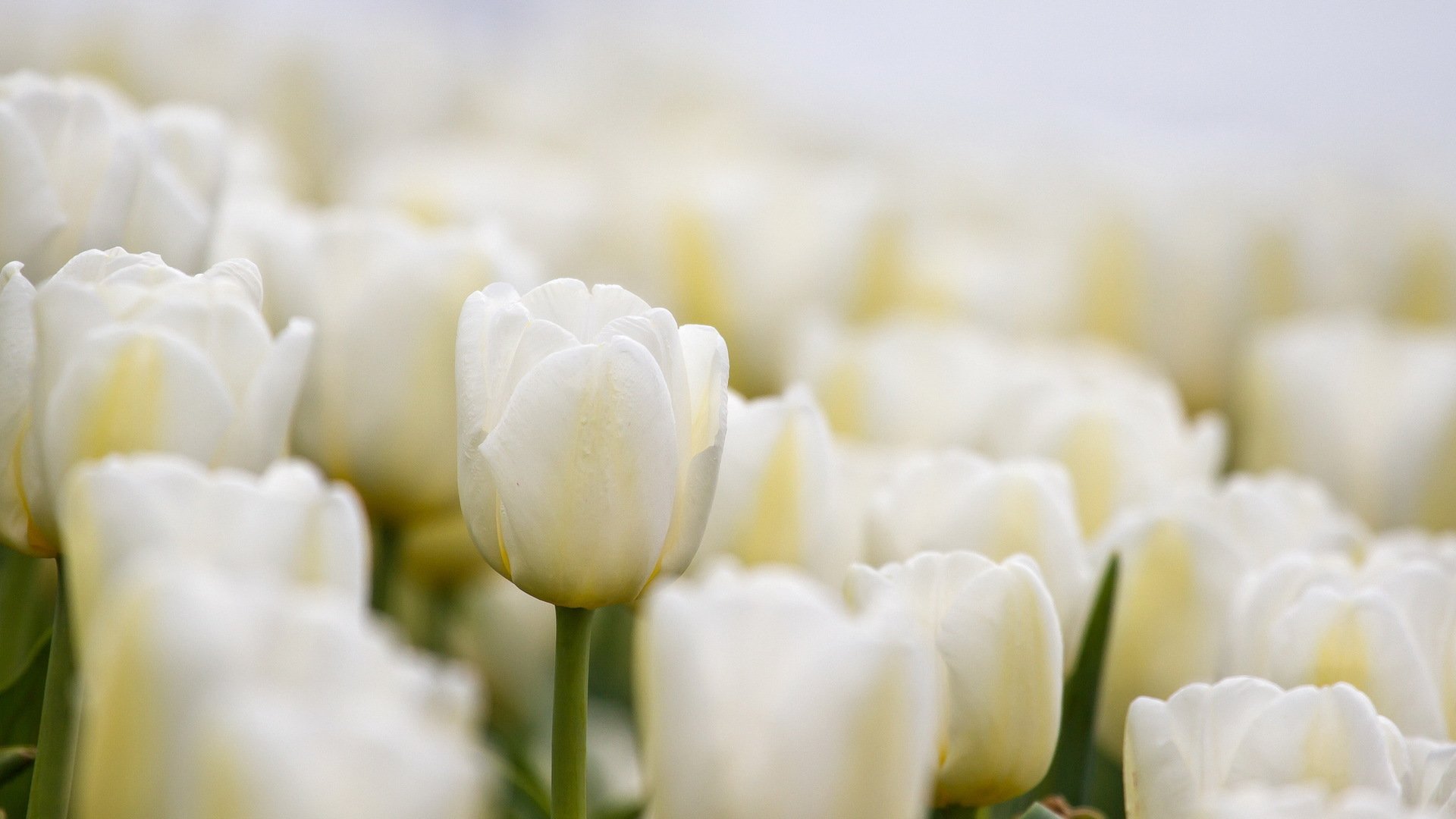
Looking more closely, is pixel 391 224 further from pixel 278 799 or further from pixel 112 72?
pixel 112 72

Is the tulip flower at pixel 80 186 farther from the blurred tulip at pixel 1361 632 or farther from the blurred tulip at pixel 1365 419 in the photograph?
the blurred tulip at pixel 1365 419

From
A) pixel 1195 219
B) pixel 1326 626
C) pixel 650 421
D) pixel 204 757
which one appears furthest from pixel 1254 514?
pixel 1195 219

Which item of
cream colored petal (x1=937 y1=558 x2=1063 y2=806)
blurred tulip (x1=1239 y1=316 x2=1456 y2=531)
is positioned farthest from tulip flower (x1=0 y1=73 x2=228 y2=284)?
blurred tulip (x1=1239 y1=316 x2=1456 y2=531)

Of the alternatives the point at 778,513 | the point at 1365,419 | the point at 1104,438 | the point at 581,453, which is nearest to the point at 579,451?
the point at 581,453

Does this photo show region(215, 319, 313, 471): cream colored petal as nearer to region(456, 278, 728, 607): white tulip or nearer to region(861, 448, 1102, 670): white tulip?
region(456, 278, 728, 607): white tulip

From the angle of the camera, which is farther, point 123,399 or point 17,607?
point 17,607

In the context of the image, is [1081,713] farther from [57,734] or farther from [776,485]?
[57,734]
